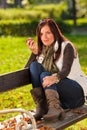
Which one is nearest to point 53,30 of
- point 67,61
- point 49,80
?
point 67,61

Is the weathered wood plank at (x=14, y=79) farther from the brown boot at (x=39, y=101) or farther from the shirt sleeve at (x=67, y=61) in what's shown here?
the shirt sleeve at (x=67, y=61)

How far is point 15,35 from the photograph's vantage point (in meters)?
24.4

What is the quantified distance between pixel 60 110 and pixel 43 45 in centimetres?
90

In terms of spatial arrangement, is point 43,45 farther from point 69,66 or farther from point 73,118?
point 73,118

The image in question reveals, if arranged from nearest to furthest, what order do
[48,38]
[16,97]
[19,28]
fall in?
[48,38]
[16,97]
[19,28]

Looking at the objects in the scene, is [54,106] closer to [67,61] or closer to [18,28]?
[67,61]

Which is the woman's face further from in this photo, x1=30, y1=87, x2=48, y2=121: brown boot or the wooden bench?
x1=30, y1=87, x2=48, y2=121: brown boot

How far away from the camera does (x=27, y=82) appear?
5.39 meters

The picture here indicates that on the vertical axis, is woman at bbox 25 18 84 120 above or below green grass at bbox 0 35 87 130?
above

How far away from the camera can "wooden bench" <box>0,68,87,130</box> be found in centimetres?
462

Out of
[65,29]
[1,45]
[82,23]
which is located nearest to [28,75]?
[1,45]

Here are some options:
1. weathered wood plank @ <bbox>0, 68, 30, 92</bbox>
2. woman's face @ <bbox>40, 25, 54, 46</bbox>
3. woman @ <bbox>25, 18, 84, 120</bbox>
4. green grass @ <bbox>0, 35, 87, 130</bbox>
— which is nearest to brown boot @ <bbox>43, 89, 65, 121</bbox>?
woman @ <bbox>25, 18, 84, 120</bbox>

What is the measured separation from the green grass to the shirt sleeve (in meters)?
1.45

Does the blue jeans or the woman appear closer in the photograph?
the woman
